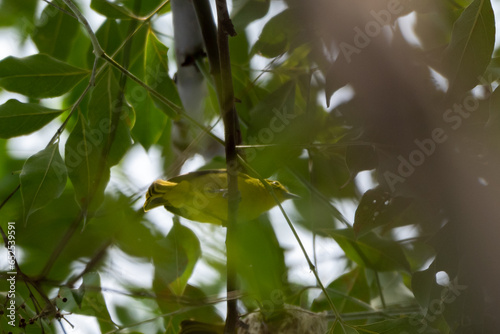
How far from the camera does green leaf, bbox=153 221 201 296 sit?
1.23 m

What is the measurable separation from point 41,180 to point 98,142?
0.50ft

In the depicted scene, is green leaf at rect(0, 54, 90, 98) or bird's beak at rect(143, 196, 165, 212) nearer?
green leaf at rect(0, 54, 90, 98)

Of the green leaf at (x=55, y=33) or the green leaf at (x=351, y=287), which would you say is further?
the green leaf at (x=351, y=287)

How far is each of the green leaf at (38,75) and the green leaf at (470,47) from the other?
72 cm

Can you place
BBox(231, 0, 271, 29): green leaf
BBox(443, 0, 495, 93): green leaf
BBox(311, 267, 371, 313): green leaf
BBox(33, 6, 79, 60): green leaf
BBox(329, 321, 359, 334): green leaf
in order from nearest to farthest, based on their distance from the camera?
BBox(443, 0, 495, 93): green leaf → BBox(329, 321, 359, 334): green leaf → BBox(231, 0, 271, 29): green leaf → BBox(33, 6, 79, 60): green leaf → BBox(311, 267, 371, 313): green leaf

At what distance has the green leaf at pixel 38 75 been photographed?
1.08 m

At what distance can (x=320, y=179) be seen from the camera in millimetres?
1403

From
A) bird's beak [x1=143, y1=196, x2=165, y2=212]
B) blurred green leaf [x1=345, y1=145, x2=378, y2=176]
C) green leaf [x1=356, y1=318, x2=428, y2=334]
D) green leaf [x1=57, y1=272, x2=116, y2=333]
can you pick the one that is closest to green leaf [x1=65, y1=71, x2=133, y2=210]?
green leaf [x1=57, y1=272, x2=116, y2=333]

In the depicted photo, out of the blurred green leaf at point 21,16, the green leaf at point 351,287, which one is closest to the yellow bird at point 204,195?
the green leaf at point 351,287

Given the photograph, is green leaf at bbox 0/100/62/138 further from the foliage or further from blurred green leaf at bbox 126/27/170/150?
blurred green leaf at bbox 126/27/170/150

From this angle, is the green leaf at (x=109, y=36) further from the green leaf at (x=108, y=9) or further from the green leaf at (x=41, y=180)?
the green leaf at (x=41, y=180)

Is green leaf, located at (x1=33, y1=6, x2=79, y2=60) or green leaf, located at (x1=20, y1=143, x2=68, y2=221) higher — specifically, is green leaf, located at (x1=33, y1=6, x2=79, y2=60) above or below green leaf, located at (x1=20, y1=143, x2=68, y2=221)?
above

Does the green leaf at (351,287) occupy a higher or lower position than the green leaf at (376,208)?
lower

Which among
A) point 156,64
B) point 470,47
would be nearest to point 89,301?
point 156,64
